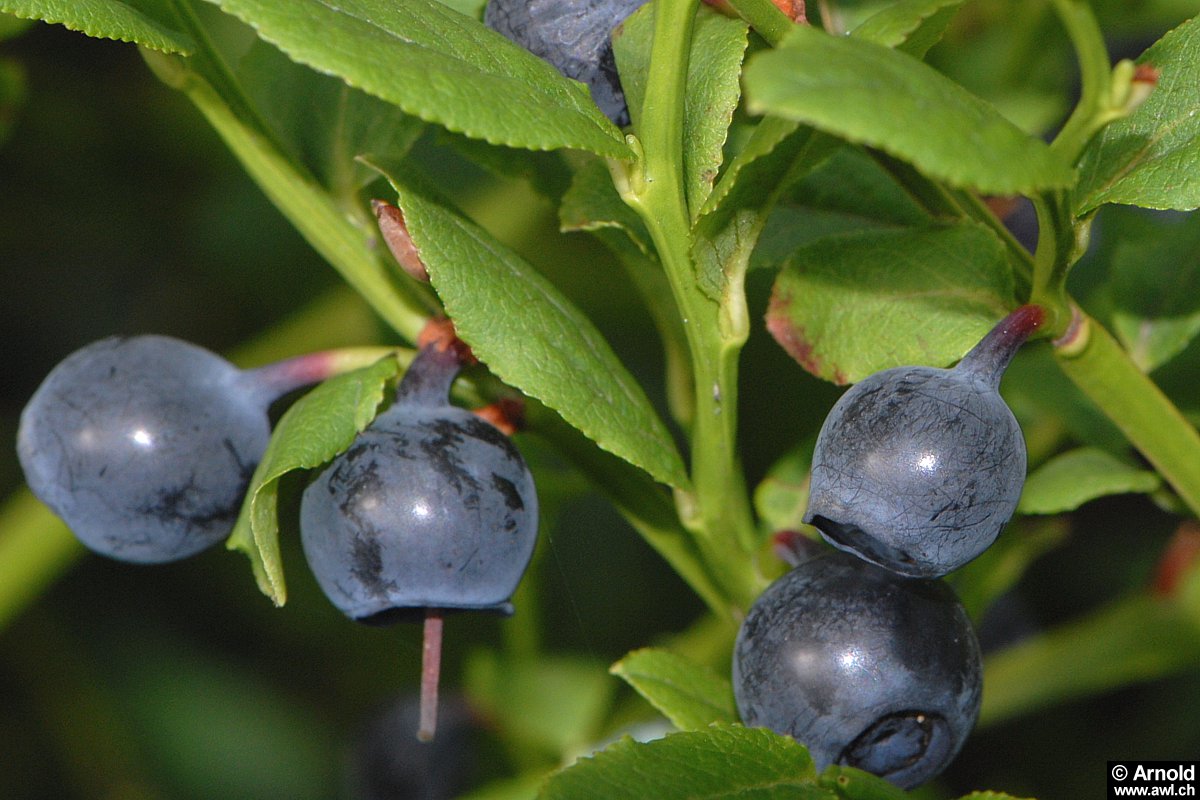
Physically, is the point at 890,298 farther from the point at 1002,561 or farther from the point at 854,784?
the point at 1002,561

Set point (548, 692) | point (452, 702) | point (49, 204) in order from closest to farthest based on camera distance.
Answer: point (548, 692)
point (452, 702)
point (49, 204)

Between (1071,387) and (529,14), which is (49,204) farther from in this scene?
(1071,387)

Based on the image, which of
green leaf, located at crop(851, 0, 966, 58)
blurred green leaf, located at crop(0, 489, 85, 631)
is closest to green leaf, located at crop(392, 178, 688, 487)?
green leaf, located at crop(851, 0, 966, 58)

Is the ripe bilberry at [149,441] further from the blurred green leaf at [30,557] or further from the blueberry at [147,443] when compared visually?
the blurred green leaf at [30,557]

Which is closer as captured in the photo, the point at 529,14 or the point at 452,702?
the point at 529,14

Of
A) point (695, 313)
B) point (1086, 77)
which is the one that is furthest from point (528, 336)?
point (1086, 77)

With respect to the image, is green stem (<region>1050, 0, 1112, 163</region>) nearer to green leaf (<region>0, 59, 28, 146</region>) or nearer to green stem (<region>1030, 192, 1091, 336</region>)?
green stem (<region>1030, 192, 1091, 336</region>)

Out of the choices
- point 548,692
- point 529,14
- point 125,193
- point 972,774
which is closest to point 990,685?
point 972,774
